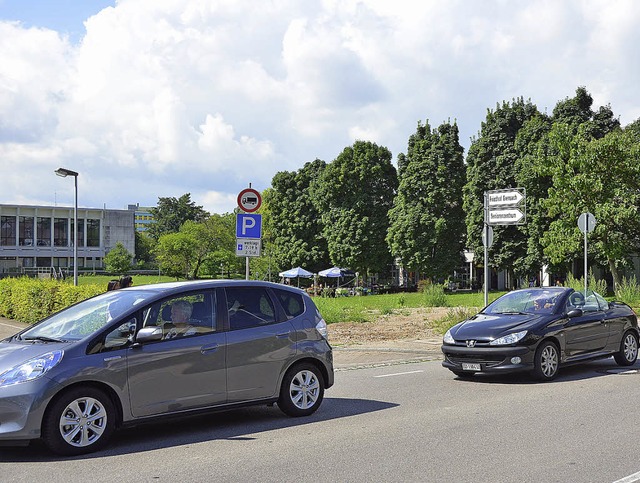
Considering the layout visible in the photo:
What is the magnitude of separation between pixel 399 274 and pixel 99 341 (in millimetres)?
73190

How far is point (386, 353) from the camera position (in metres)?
16.1

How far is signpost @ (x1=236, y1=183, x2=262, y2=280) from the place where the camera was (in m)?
14.5

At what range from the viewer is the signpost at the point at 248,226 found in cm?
1455

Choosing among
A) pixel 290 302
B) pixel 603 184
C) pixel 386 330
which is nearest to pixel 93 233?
pixel 603 184

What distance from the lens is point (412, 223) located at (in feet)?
180

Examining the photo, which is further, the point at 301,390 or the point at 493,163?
the point at 493,163

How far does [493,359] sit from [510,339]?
40 cm

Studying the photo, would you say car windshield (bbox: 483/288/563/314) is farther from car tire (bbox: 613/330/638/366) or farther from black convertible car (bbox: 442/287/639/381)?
car tire (bbox: 613/330/638/366)

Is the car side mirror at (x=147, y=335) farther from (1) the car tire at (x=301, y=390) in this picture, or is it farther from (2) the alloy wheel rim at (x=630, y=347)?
(2) the alloy wheel rim at (x=630, y=347)

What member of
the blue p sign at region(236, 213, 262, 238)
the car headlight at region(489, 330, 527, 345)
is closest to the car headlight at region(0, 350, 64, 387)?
the car headlight at region(489, 330, 527, 345)

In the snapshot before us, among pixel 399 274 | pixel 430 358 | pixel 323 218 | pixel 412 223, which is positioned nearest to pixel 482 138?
pixel 412 223

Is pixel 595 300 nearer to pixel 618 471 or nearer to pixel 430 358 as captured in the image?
pixel 430 358

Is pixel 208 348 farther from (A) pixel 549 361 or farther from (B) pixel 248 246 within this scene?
(B) pixel 248 246

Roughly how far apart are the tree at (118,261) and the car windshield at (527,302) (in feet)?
247
